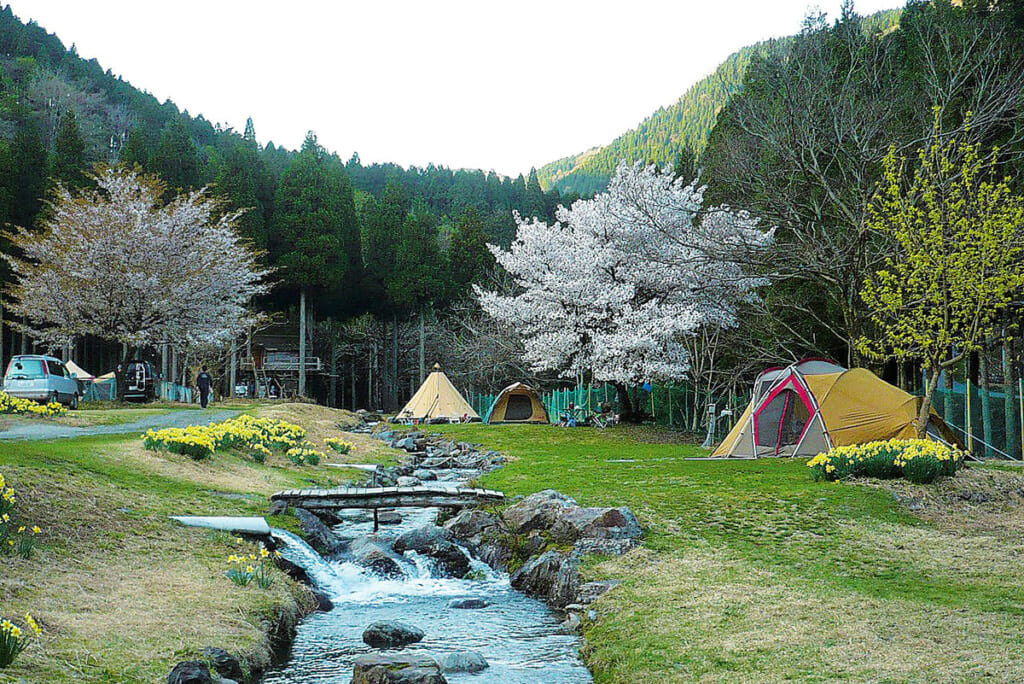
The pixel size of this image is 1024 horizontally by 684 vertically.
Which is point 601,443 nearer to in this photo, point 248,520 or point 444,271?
point 248,520

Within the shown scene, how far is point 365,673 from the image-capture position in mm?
6133

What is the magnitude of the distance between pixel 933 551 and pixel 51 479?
9889 mm

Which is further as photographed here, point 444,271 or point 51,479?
point 444,271

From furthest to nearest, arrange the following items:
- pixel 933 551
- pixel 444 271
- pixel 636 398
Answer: pixel 444 271 < pixel 636 398 < pixel 933 551

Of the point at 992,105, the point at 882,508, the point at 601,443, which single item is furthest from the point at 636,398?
the point at 882,508

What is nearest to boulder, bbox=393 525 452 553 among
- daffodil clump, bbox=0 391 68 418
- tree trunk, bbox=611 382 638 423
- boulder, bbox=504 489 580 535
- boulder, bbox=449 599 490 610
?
boulder, bbox=504 489 580 535

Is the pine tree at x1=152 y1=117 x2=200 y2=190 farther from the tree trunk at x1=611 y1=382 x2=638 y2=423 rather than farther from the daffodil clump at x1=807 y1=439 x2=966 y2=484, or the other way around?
the daffodil clump at x1=807 y1=439 x2=966 y2=484

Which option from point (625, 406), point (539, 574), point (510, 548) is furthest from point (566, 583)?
point (625, 406)

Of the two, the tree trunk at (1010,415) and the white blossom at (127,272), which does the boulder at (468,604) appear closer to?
the tree trunk at (1010,415)

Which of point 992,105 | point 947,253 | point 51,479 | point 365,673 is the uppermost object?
point 992,105

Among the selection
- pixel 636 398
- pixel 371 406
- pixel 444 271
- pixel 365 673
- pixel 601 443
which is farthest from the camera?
pixel 371 406

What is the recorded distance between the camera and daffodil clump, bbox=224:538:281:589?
27.0 ft

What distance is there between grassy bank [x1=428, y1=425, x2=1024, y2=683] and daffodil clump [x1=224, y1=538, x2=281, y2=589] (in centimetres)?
335

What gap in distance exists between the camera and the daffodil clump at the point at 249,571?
8.22 meters
